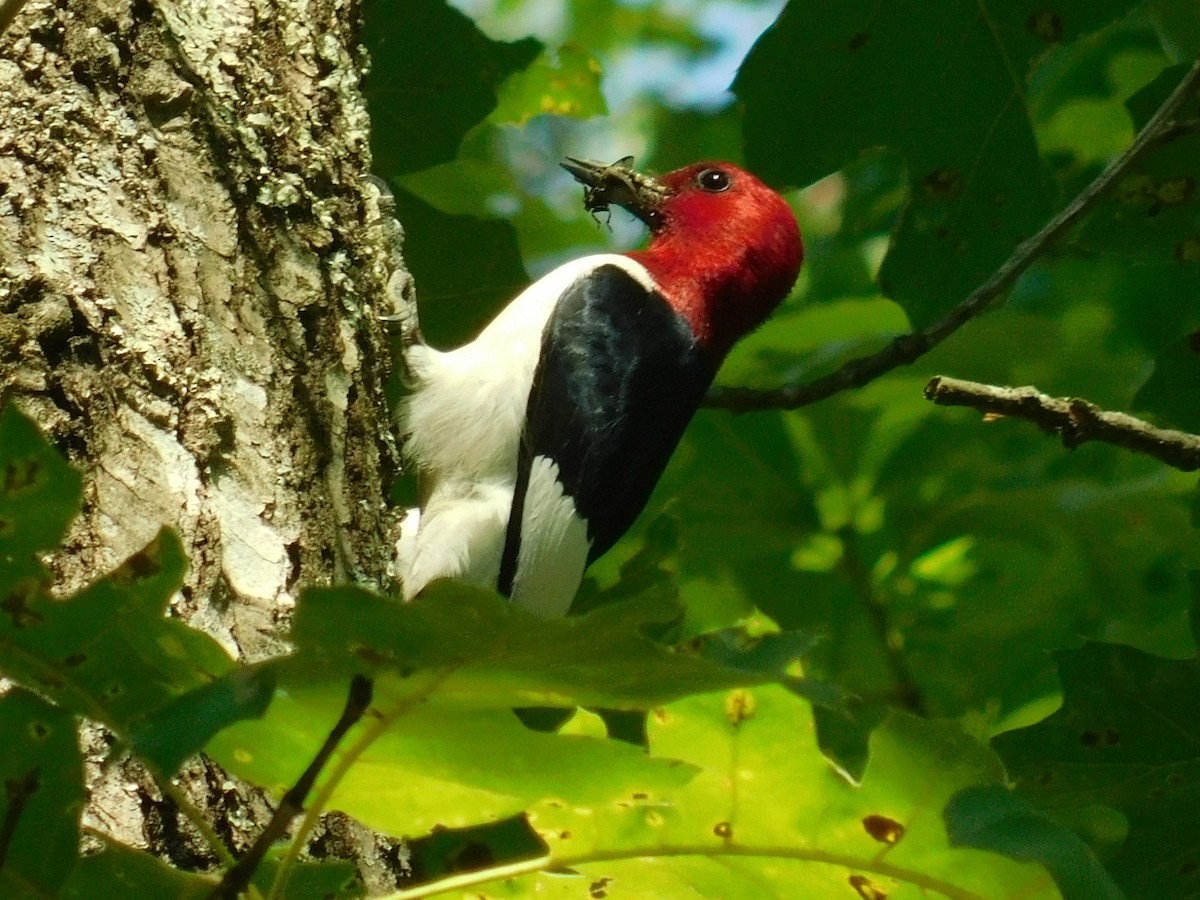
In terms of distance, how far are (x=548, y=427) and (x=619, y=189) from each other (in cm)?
113

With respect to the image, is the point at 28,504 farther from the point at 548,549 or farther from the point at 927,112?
the point at 927,112

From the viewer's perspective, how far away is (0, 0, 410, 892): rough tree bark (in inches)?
64.6

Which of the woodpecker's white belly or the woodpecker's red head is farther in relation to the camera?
the woodpecker's red head

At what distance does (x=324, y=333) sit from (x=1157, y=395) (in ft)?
5.89

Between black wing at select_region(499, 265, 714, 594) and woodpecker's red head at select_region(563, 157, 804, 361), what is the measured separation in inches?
11.5

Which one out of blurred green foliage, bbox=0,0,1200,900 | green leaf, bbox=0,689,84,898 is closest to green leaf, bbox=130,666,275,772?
blurred green foliage, bbox=0,0,1200,900

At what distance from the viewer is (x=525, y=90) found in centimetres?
356

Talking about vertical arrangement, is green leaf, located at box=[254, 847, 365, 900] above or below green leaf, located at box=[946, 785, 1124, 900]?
below

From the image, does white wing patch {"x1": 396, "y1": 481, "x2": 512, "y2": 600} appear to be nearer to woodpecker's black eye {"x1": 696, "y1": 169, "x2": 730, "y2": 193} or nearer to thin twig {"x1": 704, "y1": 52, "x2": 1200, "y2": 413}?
thin twig {"x1": 704, "y1": 52, "x2": 1200, "y2": 413}

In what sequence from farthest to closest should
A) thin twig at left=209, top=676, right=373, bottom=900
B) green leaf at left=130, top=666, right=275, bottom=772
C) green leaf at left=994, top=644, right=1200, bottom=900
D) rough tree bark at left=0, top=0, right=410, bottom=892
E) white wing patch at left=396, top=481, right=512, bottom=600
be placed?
white wing patch at left=396, top=481, right=512, bottom=600 < green leaf at left=994, top=644, right=1200, bottom=900 < rough tree bark at left=0, top=0, right=410, bottom=892 < thin twig at left=209, top=676, right=373, bottom=900 < green leaf at left=130, top=666, right=275, bottom=772

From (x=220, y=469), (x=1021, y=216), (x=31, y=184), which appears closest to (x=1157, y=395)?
(x=1021, y=216)

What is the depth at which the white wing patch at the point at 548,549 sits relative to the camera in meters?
3.18

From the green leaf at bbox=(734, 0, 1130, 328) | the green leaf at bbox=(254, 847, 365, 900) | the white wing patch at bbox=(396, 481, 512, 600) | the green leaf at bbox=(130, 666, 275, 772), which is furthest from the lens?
the white wing patch at bbox=(396, 481, 512, 600)

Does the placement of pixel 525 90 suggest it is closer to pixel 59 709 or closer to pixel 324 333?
pixel 324 333
